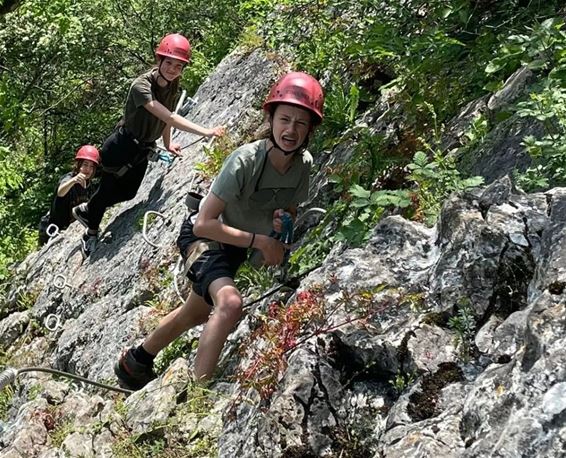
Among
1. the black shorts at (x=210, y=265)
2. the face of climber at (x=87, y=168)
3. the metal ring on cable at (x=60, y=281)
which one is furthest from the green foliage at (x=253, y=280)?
the face of climber at (x=87, y=168)

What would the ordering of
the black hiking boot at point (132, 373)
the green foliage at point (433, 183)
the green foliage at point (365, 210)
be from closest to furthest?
the green foliage at point (433, 183) → the green foliage at point (365, 210) → the black hiking boot at point (132, 373)

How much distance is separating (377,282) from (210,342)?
1.31 metres

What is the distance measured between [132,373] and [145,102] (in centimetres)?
337

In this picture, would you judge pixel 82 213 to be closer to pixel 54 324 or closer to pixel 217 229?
pixel 54 324

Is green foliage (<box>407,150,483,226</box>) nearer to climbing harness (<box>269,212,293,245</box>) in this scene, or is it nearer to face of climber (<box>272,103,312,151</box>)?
face of climber (<box>272,103,312,151</box>)

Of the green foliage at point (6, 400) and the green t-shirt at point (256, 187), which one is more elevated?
the green t-shirt at point (256, 187)

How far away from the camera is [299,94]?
17.7 feet

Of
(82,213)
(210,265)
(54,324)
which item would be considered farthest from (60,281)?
(210,265)

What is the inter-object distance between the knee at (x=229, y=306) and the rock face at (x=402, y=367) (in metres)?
A: 0.20

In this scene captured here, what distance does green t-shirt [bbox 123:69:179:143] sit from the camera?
895cm

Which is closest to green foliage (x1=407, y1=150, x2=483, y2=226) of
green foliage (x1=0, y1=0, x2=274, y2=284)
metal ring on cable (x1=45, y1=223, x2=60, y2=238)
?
metal ring on cable (x1=45, y1=223, x2=60, y2=238)

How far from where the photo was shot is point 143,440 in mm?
5141

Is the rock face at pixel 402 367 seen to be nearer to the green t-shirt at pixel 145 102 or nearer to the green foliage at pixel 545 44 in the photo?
the green foliage at pixel 545 44

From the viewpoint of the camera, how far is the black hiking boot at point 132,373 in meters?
6.53
